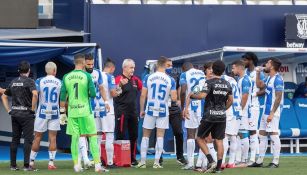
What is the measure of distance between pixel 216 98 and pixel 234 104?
3.85ft

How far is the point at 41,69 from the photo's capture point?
22984mm

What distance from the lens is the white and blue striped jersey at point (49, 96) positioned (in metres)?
16.7

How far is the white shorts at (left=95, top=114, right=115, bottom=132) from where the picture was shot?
16.9 metres

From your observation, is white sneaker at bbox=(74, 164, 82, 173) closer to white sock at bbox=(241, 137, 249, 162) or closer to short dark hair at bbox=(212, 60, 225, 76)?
short dark hair at bbox=(212, 60, 225, 76)

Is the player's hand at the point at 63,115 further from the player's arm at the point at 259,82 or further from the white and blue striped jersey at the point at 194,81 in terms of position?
the player's arm at the point at 259,82

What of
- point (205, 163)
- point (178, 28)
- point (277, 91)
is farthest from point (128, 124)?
point (178, 28)

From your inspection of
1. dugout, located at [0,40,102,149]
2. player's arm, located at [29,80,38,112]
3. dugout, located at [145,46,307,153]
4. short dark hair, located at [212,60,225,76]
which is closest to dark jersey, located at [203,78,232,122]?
short dark hair, located at [212,60,225,76]

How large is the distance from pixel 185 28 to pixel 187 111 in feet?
19.4

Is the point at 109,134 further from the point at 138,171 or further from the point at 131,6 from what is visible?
the point at 131,6

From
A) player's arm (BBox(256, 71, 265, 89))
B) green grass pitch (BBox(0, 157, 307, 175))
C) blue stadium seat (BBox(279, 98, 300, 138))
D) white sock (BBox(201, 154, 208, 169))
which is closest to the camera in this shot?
green grass pitch (BBox(0, 157, 307, 175))

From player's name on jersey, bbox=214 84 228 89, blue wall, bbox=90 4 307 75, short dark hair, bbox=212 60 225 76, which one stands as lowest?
player's name on jersey, bbox=214 84 228 89

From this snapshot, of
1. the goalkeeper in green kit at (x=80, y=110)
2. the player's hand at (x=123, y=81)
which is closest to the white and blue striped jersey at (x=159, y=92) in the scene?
the player's hand at (x=123, y=81)

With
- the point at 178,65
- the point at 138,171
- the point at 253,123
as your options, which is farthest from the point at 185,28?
the point at 138,171

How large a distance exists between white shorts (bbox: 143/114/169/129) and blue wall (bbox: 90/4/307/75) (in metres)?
5.01
